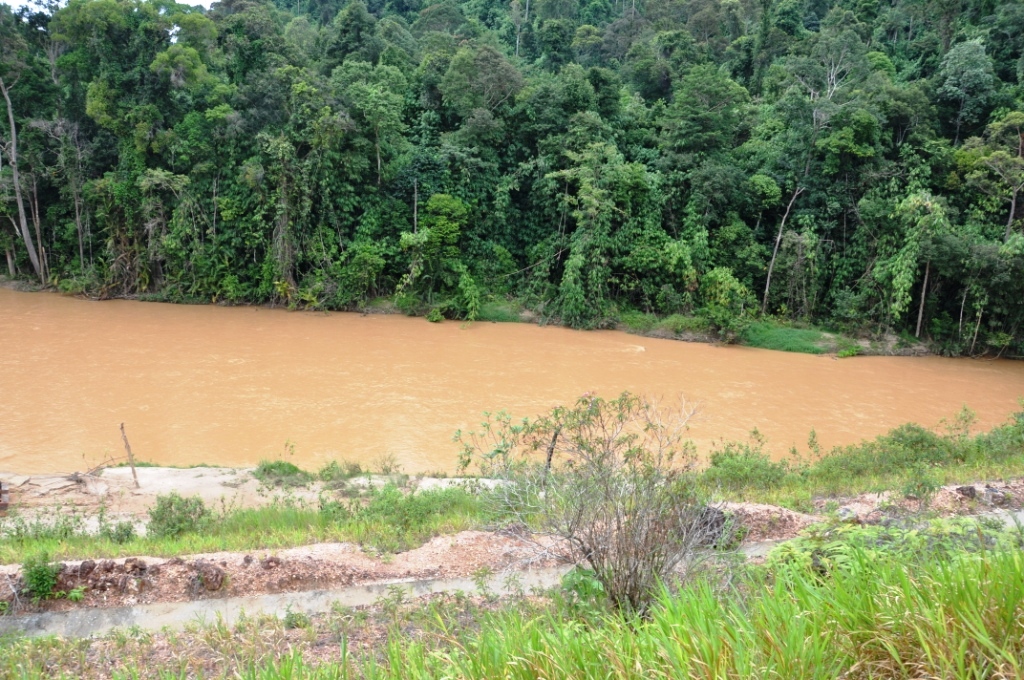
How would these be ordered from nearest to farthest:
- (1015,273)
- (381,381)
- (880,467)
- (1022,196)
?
(880,467), (381,381), (1015,273), (1022,196)

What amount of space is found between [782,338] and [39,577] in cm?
1578

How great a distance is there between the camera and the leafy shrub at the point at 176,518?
645 centimetres

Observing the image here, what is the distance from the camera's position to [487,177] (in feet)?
62.8

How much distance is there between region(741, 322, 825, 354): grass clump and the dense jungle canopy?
2.67 feet

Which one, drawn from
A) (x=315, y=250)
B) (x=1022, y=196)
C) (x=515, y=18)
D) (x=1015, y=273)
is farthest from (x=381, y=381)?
(x=515, y=18)

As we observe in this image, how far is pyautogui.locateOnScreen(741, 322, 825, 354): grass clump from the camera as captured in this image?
53.1ft

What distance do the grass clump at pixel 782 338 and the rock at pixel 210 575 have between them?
1440cm

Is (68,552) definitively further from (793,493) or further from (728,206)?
(728,206)

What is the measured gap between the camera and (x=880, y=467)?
314 inches

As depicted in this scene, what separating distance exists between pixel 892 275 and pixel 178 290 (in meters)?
19.5

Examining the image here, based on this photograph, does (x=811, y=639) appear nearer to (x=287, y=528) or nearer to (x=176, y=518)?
(x=287, y=528)

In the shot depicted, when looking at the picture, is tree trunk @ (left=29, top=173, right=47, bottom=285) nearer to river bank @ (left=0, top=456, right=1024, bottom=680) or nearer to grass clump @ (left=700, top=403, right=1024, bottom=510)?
river bank @ (left=0, top=456, right=1024, bottom=680)

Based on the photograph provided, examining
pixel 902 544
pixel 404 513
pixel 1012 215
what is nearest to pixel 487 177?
pixel 1012 215

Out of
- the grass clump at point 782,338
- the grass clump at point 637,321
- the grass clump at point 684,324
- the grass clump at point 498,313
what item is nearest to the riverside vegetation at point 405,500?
the grass clump at point 782,338
